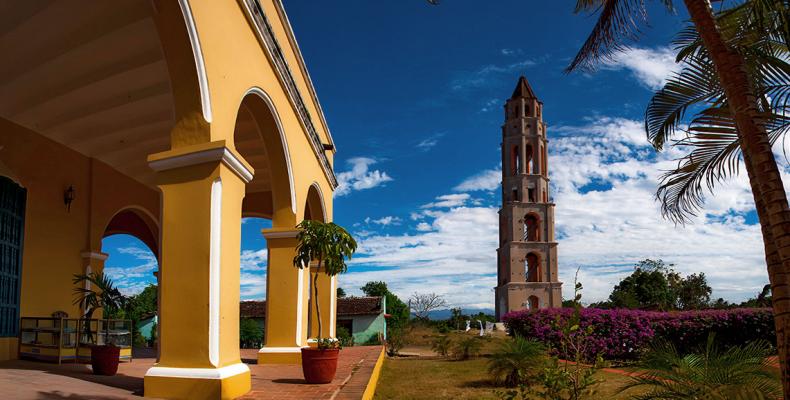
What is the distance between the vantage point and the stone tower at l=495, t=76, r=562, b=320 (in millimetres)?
44875

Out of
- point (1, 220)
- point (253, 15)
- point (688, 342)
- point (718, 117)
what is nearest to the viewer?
point (718, 117)

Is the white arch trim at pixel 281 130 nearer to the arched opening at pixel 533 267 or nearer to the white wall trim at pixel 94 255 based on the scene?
the white wall trim at pixel 94 255

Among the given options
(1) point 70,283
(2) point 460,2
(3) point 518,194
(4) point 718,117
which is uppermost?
(3) point 518,194

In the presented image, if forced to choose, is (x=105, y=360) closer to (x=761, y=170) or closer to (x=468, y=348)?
(x=761, y=170)

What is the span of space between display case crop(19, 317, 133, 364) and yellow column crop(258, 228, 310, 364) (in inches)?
91.3

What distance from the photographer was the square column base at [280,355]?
965cm

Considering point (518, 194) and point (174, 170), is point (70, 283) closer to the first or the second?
point (174, 170)

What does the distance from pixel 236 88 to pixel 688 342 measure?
1412 centimetres

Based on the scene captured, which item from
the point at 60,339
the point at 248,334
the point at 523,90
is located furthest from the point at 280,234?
the point at 523,90

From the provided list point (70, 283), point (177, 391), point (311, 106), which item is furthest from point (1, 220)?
point (311, 106)

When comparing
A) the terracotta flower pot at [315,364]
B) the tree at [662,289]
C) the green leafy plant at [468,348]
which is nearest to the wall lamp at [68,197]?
the terracotta flower pot at [315,364]

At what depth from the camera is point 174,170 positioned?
19.2 feet

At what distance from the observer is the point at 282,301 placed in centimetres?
974

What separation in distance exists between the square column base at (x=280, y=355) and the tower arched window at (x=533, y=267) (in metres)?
38.0
